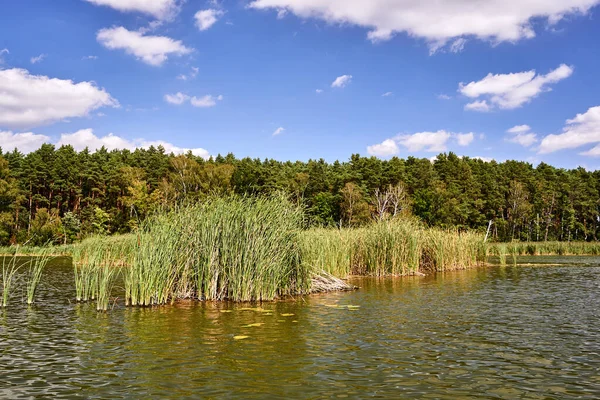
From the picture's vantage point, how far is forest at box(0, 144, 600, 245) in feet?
214

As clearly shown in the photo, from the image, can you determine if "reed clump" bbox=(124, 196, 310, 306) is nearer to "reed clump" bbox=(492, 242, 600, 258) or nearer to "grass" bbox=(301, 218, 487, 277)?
"grass" bbox=(301, 218, 487, 277)

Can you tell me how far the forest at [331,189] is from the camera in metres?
65.2

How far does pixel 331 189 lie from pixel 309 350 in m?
66.2

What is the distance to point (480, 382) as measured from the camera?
742cm

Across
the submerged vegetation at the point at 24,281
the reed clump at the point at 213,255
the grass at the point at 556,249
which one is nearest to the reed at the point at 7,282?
the submerged vegetation at the point at 24,281

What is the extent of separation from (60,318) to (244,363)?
6330 mm

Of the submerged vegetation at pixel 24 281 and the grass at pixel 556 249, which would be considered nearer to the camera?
the submerged vegetation at pixel 24 281

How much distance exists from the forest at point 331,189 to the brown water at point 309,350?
4983 centimetres

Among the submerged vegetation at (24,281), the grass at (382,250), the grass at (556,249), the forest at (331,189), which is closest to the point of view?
the submerged vegetation at (24,281)

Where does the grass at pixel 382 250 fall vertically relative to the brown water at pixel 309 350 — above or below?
above

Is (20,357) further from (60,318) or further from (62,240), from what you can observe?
(62,240)

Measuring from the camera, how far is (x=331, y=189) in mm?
75125

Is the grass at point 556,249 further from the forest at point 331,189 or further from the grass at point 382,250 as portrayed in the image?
the grass at point 382,250

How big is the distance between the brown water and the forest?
49.8m
